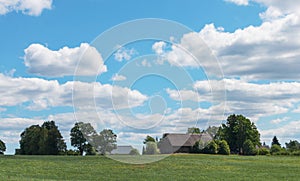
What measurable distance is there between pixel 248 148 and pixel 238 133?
8.14 m

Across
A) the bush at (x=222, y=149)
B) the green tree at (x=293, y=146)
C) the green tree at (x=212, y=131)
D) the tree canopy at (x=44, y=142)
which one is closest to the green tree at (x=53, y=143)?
the tree canopy at (x=44, y=142)

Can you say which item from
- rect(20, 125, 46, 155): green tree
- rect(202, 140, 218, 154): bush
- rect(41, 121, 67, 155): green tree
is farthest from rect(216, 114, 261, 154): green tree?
rect(20, 125, 46, 155): green tree

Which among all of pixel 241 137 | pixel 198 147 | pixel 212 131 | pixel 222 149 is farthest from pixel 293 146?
pixel 198 147

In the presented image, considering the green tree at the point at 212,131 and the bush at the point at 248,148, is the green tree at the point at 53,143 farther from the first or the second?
the bush at the point at 248,148

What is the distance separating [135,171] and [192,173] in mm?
4392

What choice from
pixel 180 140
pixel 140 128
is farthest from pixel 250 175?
pixel 180 140

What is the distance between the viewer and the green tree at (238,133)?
10131 cm

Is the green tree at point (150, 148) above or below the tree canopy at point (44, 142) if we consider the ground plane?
below

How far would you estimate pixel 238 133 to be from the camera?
102125 mm

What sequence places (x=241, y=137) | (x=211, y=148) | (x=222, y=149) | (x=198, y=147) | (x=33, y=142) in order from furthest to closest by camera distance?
(x=241, y=137) < (x=222, y=149) < (x=33, y=142) < (x=211, y=148) < (x=198, y=147)

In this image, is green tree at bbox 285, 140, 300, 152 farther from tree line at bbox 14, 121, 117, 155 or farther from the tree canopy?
the tree canopy

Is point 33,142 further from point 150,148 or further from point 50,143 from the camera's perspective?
point 150,148

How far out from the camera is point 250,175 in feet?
121

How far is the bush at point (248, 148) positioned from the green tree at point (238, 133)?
4507mm
